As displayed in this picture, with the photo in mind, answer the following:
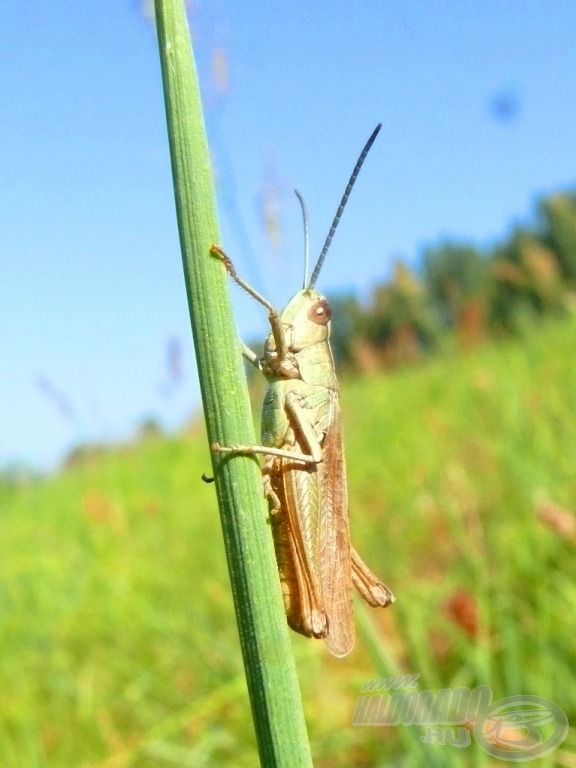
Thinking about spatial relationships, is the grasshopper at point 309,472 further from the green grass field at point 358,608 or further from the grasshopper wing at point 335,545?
the green grass field at point 358,608

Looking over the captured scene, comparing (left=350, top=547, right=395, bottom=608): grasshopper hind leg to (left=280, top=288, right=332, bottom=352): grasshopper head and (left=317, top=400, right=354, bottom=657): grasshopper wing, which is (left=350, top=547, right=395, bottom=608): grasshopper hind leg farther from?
(left=280, top=288, right=332, bottom=352): grasshopper head

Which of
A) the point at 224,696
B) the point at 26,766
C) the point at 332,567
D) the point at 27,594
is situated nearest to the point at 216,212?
the point at 332,567

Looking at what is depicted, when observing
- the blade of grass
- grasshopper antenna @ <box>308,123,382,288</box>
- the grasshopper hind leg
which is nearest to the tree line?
grasshopper antenna @ <box>308,123,382,288</box>

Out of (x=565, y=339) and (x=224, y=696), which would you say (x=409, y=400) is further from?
(x=224, y=696)

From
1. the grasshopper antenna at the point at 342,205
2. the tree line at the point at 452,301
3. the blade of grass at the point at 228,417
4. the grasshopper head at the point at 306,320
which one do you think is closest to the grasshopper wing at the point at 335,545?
the grasshopper head at the point at 306,320

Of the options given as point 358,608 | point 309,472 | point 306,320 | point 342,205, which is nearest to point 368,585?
point 358,608

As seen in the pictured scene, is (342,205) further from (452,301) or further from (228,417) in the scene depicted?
(452,301)
